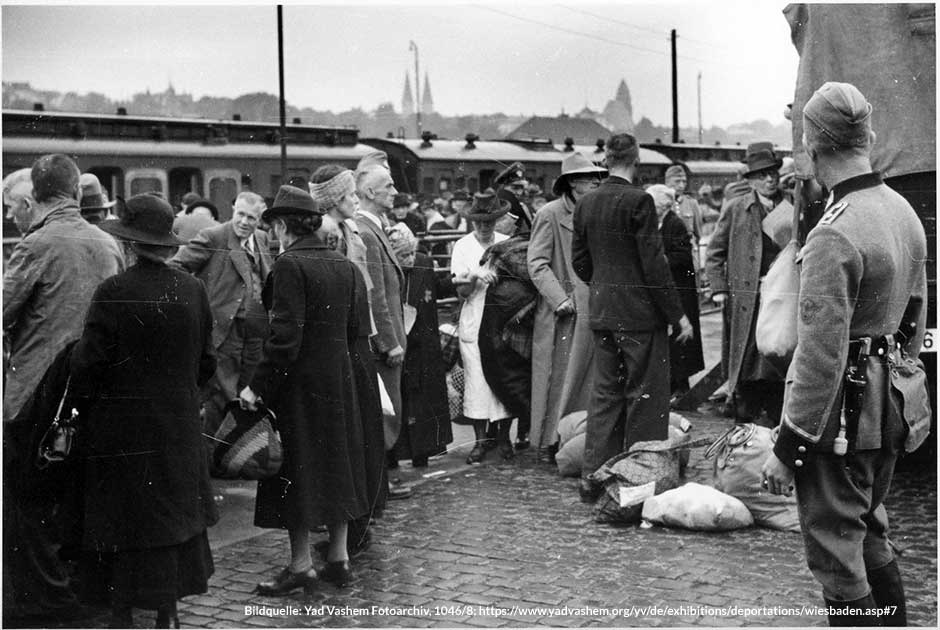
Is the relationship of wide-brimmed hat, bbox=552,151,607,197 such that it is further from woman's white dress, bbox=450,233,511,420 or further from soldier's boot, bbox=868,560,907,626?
soldier's boot, bbox=868,560,907,626

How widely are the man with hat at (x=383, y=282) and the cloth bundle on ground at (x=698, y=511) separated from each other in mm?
1610

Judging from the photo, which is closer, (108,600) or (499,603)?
(108,600)

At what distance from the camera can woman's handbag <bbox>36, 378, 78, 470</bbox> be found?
4566mm

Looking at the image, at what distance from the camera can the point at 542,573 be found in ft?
17.6

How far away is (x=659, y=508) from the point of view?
6.13 m

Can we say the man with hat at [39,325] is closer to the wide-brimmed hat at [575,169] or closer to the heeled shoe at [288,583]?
the heeled shoe at [288,583]

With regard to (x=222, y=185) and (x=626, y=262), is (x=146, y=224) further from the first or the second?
(x=222, y=185)

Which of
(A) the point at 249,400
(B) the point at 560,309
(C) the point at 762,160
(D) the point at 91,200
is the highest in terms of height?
(C) the point at 762,160

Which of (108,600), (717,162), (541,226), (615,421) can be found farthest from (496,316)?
(717,162)

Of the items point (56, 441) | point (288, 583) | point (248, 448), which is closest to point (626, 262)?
point (248, 448)

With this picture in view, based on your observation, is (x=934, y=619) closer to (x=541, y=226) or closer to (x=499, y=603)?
(x=499, y=603)

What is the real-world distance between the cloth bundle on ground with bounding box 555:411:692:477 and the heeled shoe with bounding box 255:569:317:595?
8.27ft

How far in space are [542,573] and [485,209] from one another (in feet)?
11.3

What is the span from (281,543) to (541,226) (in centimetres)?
304
